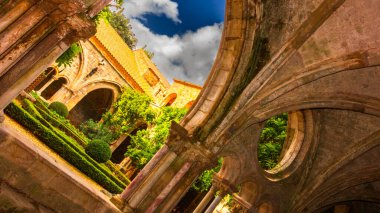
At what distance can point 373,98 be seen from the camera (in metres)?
6.43

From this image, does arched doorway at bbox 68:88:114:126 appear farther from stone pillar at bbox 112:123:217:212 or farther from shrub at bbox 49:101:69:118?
stone pillar at bbox 112:123:217:212

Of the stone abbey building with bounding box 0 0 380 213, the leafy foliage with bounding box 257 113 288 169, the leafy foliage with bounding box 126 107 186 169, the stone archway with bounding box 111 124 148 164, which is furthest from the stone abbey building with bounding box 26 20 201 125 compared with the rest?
the stone abbey building with bounding box 0 0 380 213

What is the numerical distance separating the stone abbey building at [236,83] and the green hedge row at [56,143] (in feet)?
20.9

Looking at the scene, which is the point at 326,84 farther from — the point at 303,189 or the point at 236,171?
the point at 303,189

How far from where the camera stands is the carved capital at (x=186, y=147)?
5.39 meters

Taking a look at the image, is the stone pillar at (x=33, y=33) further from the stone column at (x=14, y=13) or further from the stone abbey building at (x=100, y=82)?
the stone abbey building at (x=100, y=82)

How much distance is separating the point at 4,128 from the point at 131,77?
19683 millimetres

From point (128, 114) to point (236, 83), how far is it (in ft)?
54.1

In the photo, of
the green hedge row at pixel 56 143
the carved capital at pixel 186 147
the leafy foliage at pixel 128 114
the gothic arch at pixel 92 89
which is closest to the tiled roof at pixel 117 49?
the gothic arch at pixel 92 89

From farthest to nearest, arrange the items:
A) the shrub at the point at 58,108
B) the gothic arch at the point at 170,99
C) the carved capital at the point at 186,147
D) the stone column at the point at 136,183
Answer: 1. the gothic arch at the point at 170,99
2. the shrub at the point at 58,108
3. the carved capital at the point at 186,147
4. the stone column at the point at 136,183

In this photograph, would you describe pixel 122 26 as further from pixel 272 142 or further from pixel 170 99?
pixel 272 142

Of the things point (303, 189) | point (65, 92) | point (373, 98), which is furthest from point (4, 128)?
point (65, 92)

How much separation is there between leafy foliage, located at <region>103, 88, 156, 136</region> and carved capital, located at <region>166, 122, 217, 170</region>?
15.8m

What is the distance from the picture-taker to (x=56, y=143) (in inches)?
418
